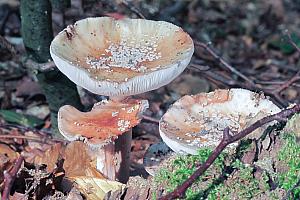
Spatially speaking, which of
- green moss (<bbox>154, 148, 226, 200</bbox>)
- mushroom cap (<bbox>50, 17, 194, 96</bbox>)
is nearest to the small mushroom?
mushroom cap (<bbox>50, 17, 194, 96</bbox>)

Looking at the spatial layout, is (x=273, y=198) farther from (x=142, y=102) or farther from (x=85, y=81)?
(x=85, y=81)

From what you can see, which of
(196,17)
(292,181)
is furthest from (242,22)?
(292,181)

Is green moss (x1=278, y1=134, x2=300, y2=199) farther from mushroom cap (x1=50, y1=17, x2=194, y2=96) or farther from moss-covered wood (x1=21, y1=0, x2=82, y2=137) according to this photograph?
moss-covered wood (x1=21, y1=0, x2=82, y2=137)

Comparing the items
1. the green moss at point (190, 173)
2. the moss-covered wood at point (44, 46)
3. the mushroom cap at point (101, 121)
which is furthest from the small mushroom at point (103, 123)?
the moss-covered wood at point (44, 46)

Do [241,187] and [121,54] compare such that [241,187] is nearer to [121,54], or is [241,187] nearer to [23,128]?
[121,54]

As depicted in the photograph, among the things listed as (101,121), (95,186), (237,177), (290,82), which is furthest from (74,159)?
(290,82)

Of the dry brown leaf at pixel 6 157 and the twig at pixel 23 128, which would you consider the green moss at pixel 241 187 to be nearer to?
the dry brown leaf at pixel 6 157
